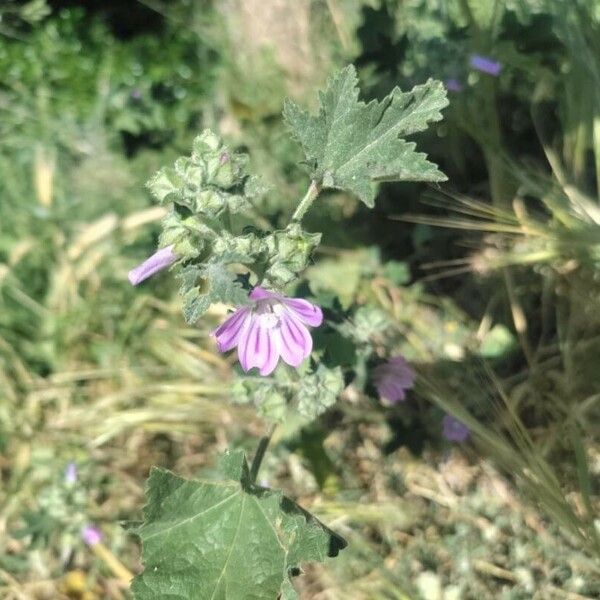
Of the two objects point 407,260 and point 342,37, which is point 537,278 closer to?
point 407,260

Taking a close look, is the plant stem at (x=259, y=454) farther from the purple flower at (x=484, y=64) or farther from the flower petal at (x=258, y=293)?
the purple flower at (x=484, y=64)

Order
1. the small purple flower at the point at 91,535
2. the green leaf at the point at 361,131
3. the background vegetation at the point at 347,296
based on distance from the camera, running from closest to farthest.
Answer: the green leaf at the point at 361,131 → the background vegetation at the point at 347,296 → the small purple flower at the point at 91,535

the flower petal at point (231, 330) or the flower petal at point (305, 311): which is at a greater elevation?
the flower petal at point (305, 311)

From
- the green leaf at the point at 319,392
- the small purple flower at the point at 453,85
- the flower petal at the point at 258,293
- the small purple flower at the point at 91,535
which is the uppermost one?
the flower petal at the point at 258,293

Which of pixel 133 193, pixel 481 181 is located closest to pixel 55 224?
pixel 133 193

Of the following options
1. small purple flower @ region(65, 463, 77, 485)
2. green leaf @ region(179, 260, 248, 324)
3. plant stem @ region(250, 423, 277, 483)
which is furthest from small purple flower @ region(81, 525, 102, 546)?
green leaf @ region(179, 260, 248, 324)

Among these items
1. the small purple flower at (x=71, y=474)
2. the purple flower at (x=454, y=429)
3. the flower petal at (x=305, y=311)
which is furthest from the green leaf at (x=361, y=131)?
the small purple flower at (x=71, y=474)

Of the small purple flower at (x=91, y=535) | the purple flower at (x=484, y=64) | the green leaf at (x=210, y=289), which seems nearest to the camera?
the green leaf at (x=210, y=289)
